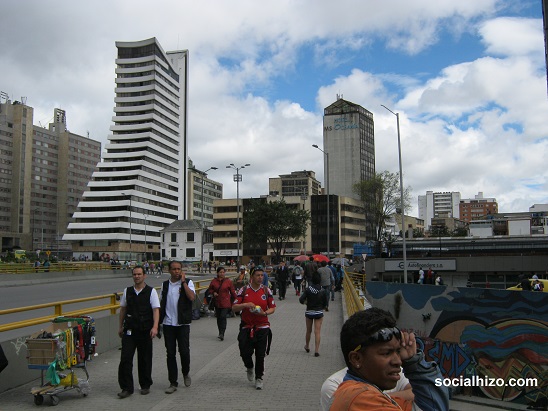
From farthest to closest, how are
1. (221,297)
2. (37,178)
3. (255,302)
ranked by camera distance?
(37,178) → (221,297) → (255,302)

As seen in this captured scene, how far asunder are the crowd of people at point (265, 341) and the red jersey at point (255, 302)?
0.05 feet

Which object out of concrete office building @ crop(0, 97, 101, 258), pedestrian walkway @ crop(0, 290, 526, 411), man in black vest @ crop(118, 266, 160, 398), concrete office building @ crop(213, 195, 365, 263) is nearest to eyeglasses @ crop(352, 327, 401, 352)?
pedestrian walkway @ crop(0, 290, 526, 411)

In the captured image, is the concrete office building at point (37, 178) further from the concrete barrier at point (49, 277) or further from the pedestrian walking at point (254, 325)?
the pedestrian walking at point (254, 325)

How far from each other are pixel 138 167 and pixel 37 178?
27.8 meters

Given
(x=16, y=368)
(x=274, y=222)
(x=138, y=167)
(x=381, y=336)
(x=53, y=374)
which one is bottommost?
(x=16, y=368)

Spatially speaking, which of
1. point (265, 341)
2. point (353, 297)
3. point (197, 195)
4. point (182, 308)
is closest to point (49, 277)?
point (353, 297)

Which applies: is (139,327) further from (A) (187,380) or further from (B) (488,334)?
(B) (488,334)

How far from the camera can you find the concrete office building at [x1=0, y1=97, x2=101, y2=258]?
4601 inches

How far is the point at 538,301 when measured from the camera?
645 cm

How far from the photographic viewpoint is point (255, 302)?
7.70 meters

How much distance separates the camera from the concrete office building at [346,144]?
404 feet

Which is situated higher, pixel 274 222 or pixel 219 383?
pixel 274 222

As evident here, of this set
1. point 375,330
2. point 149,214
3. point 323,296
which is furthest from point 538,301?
point 149,214

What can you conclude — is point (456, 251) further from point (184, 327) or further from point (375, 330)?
point (375, 330)
